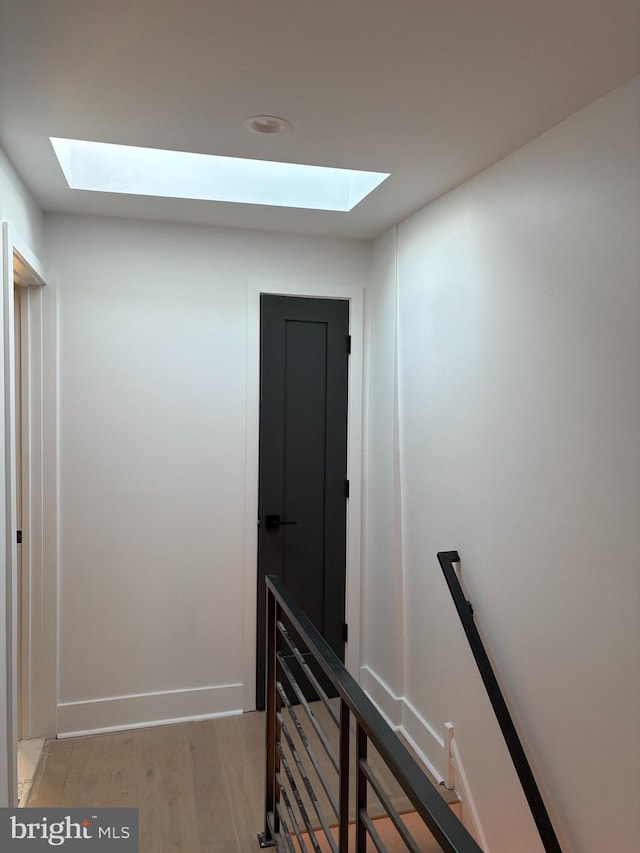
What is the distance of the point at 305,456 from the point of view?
344 centimetres

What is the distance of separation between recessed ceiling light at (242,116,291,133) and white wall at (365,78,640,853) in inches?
32.3

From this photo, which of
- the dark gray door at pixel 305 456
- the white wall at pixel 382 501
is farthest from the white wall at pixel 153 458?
the white wall at pixel 382 501

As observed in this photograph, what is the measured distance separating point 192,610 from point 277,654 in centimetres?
120

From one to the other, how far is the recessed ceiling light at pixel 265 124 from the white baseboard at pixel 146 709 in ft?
8.78

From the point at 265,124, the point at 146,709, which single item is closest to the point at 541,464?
the point at 265,124

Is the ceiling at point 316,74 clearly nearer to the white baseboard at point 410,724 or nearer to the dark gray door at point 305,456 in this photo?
the dark gray door at point 305,456

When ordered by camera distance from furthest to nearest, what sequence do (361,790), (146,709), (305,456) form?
(305,456)
(146,709)
(361,790)

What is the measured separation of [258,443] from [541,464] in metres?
1.65

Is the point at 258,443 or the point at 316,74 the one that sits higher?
the point at 316,74

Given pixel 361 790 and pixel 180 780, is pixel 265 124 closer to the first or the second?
pixel 361 790

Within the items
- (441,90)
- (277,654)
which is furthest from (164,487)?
(441,90)

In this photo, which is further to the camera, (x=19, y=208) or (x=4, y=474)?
(x=19, y=208)

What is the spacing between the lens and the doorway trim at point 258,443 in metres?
3.34

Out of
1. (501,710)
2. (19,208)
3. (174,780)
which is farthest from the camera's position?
(174,780)
